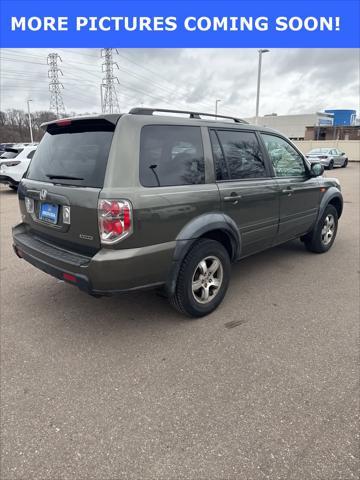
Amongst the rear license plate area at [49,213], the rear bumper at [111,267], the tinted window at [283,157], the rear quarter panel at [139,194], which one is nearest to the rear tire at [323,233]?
the tinted window at [283,157]

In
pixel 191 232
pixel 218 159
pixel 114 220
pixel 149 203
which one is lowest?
pixel 191 232

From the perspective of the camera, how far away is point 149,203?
2.70 meters

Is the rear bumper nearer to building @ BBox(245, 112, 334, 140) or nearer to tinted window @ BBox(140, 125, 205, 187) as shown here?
tinted window @ BBox(140, 125, 205, 187)

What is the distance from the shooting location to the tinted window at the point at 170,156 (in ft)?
9.17

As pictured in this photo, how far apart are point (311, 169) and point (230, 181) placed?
1.85m

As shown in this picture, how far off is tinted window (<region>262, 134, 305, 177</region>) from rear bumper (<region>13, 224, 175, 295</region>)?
80.3 inches

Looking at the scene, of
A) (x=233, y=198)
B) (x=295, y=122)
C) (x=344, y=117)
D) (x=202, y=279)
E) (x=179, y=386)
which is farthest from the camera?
(x=295, y=122)

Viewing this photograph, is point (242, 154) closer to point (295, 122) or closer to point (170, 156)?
point (170, 156)

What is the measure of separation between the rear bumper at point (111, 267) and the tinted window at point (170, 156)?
564mm

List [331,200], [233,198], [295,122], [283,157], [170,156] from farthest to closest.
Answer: [295,122]
[331,200]
[283,157]
[233,198]
[170,156]

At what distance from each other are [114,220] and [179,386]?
1285 mm

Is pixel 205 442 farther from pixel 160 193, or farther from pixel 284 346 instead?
pixel 160 193

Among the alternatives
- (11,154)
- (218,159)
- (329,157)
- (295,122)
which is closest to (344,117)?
(295,122)

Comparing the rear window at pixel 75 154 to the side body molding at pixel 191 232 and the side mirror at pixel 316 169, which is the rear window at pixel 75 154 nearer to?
the side body molding at pixel 191 232
